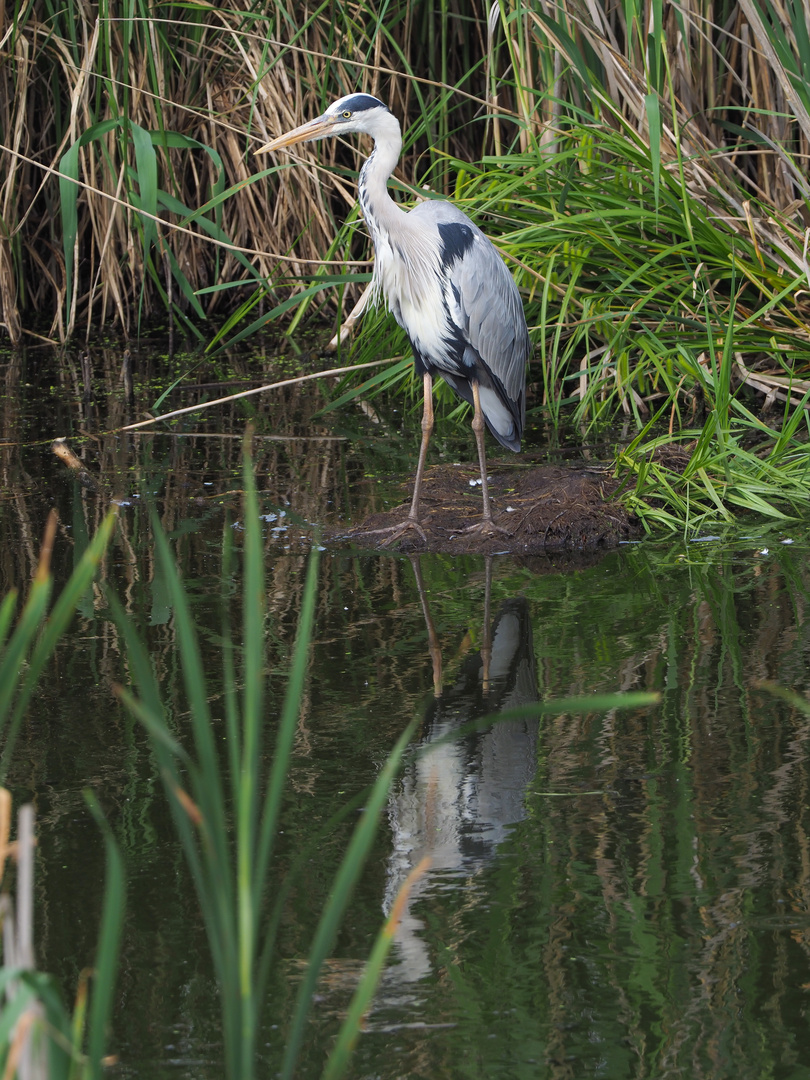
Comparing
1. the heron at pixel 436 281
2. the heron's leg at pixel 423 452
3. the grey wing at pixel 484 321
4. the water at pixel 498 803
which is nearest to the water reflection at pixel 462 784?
the water at pixel 498 803

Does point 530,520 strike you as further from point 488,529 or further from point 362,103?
point 362,103

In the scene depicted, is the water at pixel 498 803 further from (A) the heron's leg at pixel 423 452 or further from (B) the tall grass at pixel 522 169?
(B) the tall grass at pixel 522 169

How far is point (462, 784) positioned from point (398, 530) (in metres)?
1.54

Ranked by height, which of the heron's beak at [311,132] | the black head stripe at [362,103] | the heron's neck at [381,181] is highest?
the black head stripe at [362,103]

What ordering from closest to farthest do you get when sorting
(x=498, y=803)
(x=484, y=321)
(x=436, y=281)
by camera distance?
(x=498, y=803) < (x=436, y=281) < (x=484, y=321)

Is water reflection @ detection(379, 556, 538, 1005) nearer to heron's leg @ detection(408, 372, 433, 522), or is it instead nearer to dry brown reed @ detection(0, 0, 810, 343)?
heron's leg @ detection(408, 372, 433, 522)

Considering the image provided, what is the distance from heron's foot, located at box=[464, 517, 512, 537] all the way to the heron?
0.04m

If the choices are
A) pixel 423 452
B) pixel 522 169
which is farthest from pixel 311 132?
pixel 522 169

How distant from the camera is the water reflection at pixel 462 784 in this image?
222cm

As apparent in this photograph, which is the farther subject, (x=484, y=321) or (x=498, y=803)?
(x=484, y=321)

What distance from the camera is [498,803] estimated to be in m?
2.52

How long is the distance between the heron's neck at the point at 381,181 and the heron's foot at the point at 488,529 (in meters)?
0.97

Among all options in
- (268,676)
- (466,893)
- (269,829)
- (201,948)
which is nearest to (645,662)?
(268,676)

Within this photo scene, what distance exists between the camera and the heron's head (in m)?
4.42
